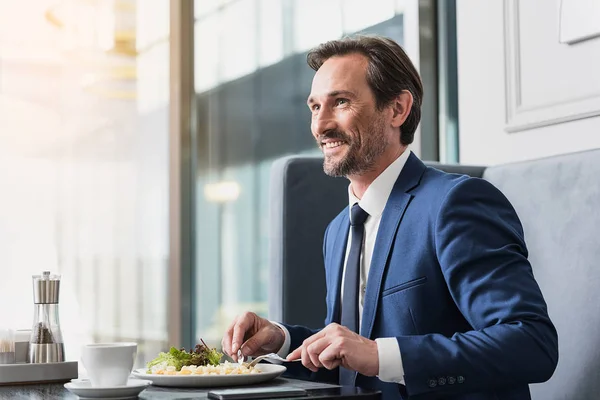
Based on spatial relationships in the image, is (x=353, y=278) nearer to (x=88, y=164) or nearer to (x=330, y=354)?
(x=330, y=354)

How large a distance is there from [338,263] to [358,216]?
158mm

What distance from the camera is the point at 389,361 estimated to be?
151 centimetres

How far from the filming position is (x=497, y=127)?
3.13 metres

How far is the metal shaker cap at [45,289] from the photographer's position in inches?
68.6

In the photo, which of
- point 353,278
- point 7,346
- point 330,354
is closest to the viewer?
point 330,354

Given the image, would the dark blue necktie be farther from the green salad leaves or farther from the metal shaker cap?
the metal shaker cap

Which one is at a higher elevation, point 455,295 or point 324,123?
point 324,123

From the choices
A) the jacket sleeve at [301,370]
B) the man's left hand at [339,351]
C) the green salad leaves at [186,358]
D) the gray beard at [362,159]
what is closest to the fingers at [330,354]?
the man's left hand at [339,351]

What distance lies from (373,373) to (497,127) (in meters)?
1.82

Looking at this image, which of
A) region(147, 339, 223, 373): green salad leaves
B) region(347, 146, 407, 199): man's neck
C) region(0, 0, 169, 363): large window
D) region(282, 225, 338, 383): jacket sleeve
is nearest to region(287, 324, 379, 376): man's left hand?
region(147, 339, 223, 373): green salad leaves

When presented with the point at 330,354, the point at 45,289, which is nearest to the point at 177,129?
the point at 45,289

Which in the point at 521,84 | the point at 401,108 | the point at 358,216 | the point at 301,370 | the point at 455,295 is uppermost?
the point at 521,84

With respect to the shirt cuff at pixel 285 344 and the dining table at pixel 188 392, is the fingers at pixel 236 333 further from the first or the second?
the dining table at pixel 188 392

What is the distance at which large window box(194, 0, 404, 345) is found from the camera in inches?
126
